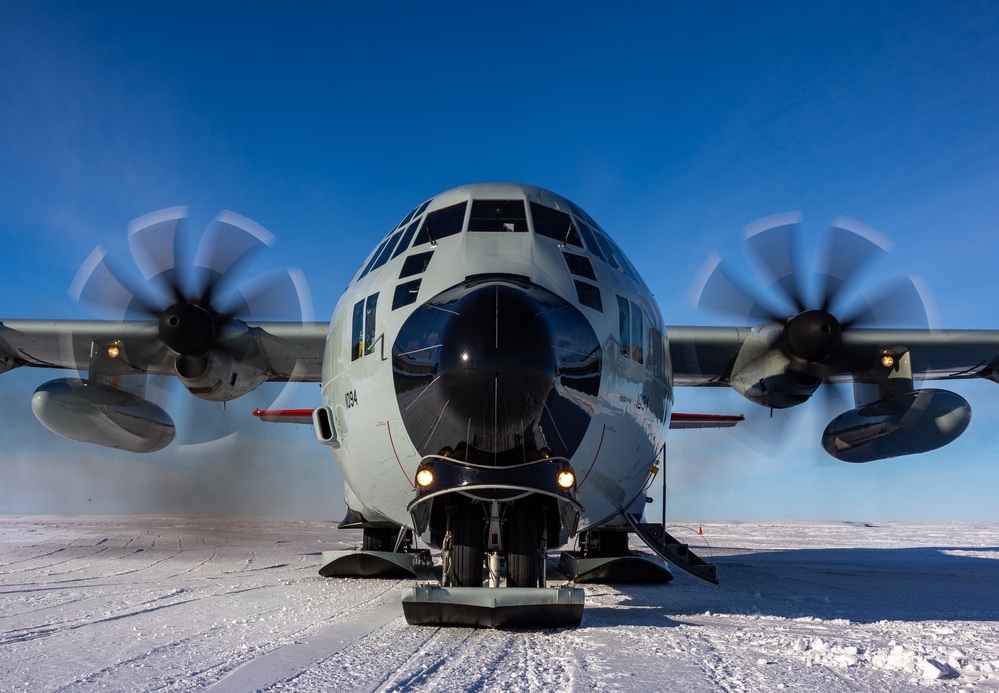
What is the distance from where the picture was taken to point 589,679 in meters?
3.94

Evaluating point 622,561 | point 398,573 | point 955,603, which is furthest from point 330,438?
point 955,603

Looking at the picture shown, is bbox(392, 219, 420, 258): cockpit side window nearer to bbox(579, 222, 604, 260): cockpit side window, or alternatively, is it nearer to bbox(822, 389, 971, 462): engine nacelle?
bbox(579, 222, 604, 260): cockpit side window

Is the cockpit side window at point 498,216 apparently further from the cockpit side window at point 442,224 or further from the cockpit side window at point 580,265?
the cockpit side window at point 580,265

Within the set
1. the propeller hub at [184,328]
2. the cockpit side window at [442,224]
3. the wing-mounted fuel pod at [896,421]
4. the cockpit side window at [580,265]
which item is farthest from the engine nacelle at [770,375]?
the propeller hub at [184,328]

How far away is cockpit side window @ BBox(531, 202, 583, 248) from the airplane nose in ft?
4.33

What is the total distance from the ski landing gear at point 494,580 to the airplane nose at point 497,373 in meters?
0.66

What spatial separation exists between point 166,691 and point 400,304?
3.34 meters

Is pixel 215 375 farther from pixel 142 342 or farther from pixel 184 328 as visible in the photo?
pixel 142 342

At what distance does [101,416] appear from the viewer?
415 inches

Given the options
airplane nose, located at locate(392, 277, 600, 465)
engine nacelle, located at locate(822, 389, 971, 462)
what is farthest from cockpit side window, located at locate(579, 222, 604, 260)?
engine nacelle, located at locate(822, 389, 971, 462)

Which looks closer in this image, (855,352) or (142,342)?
(855,352)

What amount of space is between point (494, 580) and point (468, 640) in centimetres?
74

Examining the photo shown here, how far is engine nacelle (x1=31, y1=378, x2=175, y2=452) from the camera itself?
10.2 m

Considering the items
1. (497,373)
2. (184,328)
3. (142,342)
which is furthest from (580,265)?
(142,342)
